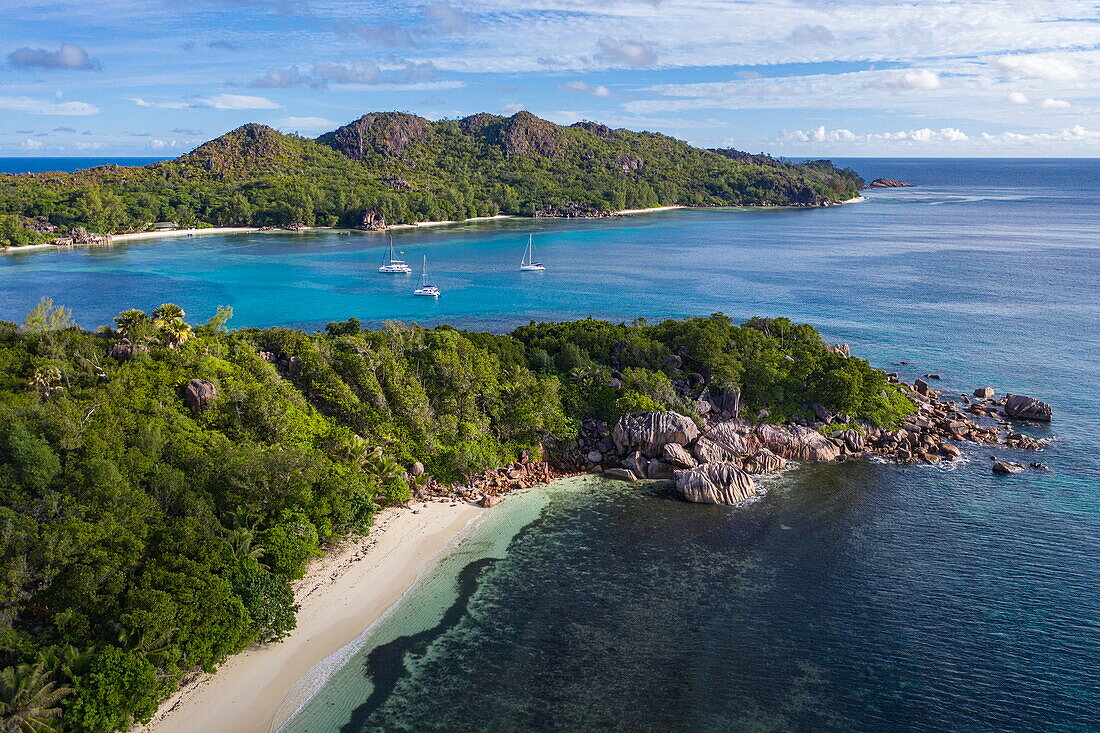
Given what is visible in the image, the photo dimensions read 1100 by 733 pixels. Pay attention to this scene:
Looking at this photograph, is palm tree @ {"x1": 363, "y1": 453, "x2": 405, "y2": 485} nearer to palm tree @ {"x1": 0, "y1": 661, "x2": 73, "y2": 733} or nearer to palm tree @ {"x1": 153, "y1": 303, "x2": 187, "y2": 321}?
palm tree @ {"x1": 153, "y1": 303, "x2": 187, "y2": 321}

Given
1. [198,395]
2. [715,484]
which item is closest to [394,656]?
[198,395]

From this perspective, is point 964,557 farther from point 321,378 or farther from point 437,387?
point 321,378

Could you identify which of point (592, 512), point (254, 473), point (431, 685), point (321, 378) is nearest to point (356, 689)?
point (431, 685)

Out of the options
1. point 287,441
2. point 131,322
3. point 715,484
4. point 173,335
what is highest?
point 131,322

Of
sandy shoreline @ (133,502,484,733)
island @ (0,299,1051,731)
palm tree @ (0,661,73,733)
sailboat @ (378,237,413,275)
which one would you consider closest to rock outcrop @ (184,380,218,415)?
island @ (0,299,1051,731)

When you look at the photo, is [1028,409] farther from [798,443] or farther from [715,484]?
[715,484]

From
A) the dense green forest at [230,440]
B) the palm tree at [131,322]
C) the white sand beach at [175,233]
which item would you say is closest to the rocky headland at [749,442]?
the dense green forest at [230,440]

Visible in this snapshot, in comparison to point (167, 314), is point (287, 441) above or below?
below
